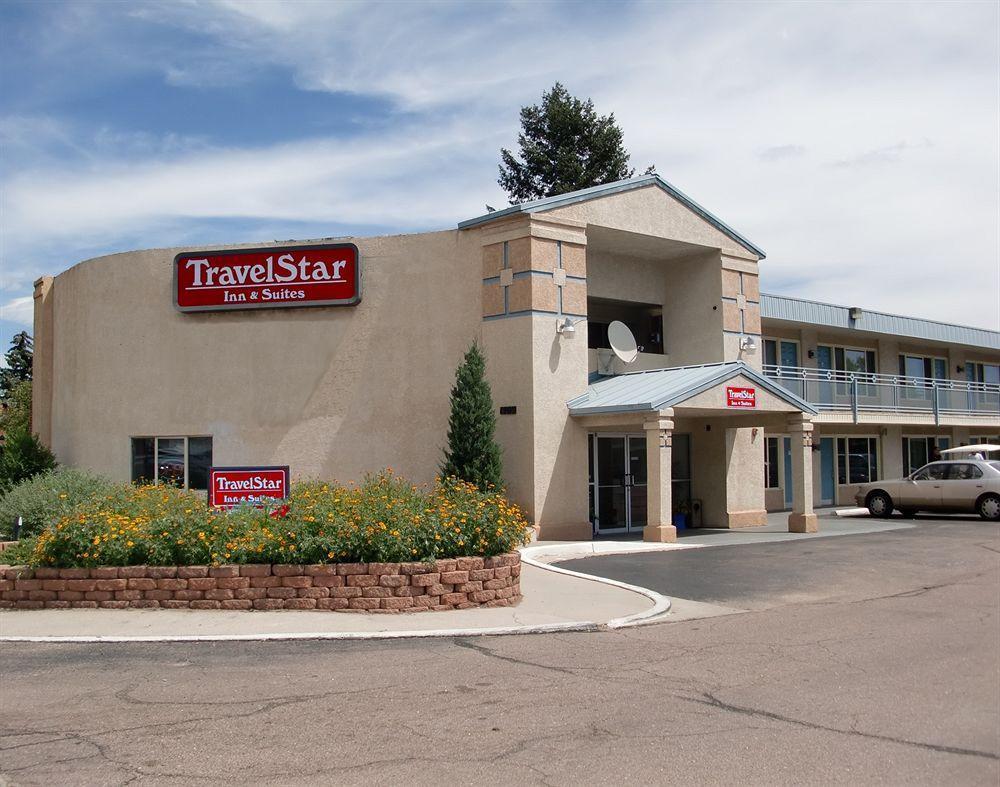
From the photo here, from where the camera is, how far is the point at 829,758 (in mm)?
5957

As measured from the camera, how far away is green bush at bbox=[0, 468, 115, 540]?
1554 centimetres

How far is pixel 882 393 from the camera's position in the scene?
101 ft

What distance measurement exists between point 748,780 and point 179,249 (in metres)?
19.3

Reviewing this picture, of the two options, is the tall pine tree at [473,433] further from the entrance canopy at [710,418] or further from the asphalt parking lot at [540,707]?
the asphalt parking lot at [540,707]

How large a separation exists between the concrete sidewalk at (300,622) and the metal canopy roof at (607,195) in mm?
9960

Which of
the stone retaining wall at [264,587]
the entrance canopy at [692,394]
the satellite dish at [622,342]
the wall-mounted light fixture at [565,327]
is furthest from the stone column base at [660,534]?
the stone retaining wall at [264,587]

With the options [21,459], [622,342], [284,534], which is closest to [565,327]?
[622,342]

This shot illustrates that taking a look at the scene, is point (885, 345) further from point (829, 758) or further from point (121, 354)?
point (829, 758)

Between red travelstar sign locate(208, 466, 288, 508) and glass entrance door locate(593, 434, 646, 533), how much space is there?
30.8 ft

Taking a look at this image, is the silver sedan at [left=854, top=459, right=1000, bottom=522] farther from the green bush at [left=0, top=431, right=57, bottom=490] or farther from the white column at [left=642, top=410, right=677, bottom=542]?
the green bush at [left=0, top=431, right=57, bottom=490]

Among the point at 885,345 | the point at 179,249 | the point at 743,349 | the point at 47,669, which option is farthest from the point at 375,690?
the point at 885,345

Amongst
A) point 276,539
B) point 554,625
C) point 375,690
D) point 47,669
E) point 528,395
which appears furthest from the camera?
point 528,395

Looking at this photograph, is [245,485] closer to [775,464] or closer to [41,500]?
[41,500]

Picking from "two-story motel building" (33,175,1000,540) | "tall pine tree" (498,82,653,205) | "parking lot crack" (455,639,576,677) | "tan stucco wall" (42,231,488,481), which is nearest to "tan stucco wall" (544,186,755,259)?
"two-story motel building" (33,175,1000,540)
